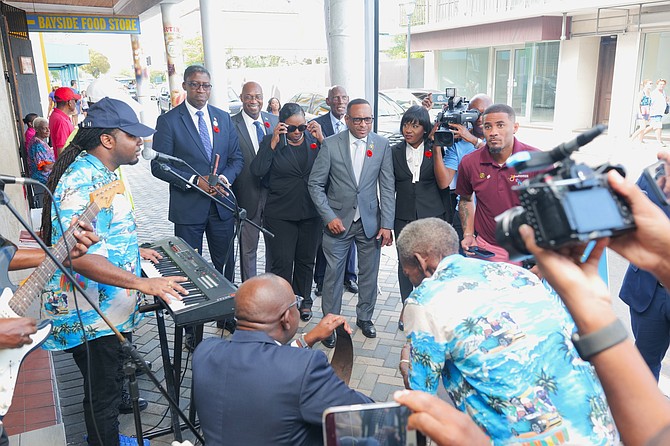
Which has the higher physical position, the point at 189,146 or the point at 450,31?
the point at 450,31

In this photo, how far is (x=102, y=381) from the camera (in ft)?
9.34

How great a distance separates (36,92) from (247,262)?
8139 millimetres

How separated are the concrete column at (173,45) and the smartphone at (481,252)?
11.8m

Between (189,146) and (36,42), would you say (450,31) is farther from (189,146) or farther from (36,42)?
(189,146)

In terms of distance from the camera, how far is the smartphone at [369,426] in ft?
4.64

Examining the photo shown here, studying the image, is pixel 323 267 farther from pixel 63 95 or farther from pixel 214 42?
pixel 214 42

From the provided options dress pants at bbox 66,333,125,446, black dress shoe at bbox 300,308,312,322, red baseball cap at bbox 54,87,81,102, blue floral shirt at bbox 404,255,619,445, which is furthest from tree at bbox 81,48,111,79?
blue floral shirt at bbox 404,255,619,445

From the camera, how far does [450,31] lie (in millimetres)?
22203

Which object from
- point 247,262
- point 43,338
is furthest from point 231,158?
point 43,338

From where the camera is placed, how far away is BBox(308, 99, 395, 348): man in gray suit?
4.51 metres

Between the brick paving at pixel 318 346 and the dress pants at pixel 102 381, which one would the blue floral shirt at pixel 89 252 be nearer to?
the dress pants at pixel 102 381

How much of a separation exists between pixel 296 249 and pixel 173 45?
39.4ft

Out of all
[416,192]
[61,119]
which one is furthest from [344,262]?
[61,119]

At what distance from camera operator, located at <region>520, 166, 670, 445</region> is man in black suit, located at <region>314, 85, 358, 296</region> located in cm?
456
